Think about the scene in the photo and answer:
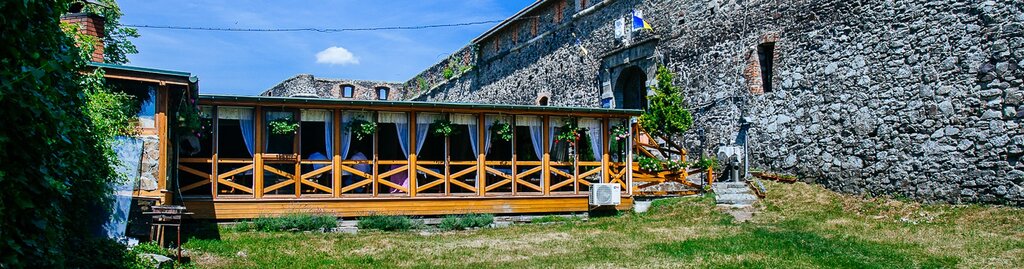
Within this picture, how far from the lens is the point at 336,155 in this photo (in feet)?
39.2

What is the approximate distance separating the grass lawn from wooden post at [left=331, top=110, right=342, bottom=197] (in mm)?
968

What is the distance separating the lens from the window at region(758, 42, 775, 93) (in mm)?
15531

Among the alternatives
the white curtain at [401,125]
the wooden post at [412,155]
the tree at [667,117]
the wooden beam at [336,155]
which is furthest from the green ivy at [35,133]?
the tree at [667,117]

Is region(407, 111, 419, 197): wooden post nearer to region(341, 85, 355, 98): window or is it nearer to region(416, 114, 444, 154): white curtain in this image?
region(416, 114, 444, 154): white curtain

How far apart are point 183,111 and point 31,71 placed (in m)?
6.66

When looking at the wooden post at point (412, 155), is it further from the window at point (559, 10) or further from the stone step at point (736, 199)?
the window at point (559, 10)

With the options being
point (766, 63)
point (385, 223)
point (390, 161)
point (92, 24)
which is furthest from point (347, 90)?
point (92, 24)

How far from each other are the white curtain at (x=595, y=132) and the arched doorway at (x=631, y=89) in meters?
6.52

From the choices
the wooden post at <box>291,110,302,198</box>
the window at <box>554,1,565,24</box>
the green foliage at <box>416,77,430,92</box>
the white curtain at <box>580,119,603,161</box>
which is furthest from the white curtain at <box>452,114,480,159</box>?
the green foliage at <box>416,77,430,92</box>

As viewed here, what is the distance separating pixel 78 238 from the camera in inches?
256

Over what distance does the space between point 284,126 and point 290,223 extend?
1.38 metres

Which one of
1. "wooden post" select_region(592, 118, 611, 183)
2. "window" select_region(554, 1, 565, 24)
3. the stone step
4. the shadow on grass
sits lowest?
the shadow on grass

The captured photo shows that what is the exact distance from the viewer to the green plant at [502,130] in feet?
41.9

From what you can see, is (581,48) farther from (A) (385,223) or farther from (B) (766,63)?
(A) (385,223)
